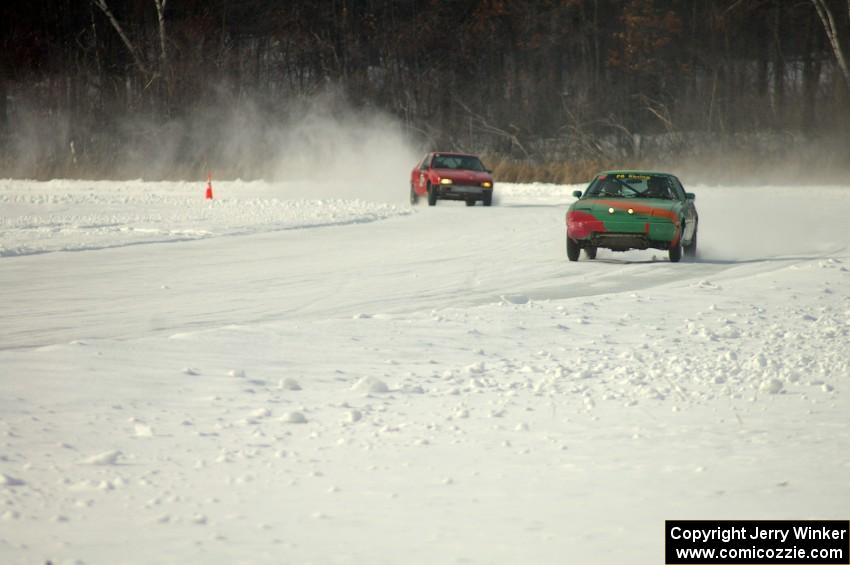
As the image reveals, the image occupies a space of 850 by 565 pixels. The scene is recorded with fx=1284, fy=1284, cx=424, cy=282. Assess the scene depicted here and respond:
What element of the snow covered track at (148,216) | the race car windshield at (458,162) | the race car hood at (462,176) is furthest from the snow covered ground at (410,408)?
the race car windshield at (458,162)

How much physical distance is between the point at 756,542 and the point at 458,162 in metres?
29.4

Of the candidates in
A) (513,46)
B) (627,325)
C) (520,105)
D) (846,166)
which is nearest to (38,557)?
(627,325)

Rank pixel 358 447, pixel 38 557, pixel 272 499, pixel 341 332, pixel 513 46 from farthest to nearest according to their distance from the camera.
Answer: pixel 513 46
pixel 341 332
pixel 358 447
pixel 272 499
pixel 38 557

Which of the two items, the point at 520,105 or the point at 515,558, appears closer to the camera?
the point at 515,558

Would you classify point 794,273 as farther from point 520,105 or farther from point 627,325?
point 520,105

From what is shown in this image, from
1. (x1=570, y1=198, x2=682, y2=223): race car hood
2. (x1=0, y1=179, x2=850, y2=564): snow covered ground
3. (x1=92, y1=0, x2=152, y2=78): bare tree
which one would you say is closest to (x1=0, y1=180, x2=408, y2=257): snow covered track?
(x1=0, y1=179, x2=850, y2=564): snow covered ground

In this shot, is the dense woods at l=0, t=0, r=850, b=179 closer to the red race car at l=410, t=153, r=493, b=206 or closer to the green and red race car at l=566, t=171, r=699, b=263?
the red race car at l=410, t=153, r=493, b=206

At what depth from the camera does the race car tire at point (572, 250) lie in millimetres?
18062

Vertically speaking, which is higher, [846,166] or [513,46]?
[513,46]

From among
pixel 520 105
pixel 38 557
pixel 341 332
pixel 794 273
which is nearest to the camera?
pixel 38 557

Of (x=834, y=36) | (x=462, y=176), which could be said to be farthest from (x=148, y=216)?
(x=834, y=36)

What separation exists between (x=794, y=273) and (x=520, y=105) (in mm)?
44305

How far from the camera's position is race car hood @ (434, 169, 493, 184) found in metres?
32.8

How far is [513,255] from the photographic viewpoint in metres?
19.4
